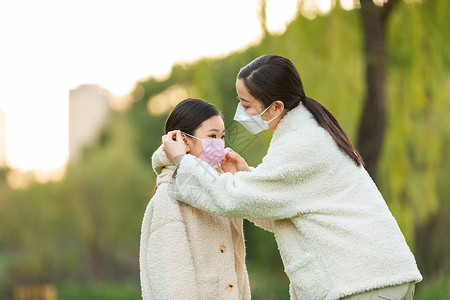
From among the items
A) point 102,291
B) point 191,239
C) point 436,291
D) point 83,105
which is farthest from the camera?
point 83,105

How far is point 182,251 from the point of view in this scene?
→ 7.47ft

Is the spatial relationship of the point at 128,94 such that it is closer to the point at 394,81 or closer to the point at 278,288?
the point at 278,288

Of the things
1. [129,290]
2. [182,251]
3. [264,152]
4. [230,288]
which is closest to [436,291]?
[264,152]

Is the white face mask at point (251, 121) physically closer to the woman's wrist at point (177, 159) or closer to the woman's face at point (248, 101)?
the woman's face at point (248, 101)

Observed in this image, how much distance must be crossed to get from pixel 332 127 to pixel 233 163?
55 cm

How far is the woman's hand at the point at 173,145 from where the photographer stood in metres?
2.41

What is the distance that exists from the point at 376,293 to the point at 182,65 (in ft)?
23.2

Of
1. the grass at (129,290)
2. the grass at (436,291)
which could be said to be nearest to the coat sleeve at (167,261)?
the grass at (436,291)

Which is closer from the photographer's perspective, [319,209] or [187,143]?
[319,209]

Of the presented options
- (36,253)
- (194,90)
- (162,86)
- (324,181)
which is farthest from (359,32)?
(162,86)

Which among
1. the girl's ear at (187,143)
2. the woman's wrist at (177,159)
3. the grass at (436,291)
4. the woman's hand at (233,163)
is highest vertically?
the girl's ear at (187,143)

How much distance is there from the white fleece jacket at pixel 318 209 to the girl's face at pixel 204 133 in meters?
0.22

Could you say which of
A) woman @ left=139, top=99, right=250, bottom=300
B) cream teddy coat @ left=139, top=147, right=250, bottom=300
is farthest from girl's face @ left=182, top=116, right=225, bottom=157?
cream teddy coat @ left=139, top=147, right=250, bottom=300

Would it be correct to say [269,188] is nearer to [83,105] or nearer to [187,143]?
[187,143]
